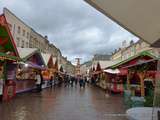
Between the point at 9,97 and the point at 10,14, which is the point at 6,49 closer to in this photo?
the point at 9,97

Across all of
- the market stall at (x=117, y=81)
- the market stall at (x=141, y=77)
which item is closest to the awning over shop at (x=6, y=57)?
the market stall at (x=141, y=77)

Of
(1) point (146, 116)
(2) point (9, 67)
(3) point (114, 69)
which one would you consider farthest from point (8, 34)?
(3) point (114, 69)

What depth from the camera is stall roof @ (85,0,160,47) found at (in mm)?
7059

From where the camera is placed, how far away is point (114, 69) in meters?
35.7

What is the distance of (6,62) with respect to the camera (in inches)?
911

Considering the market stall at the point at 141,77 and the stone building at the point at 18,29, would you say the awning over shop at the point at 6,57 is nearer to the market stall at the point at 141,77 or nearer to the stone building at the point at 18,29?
the market stall at the point at 141,77

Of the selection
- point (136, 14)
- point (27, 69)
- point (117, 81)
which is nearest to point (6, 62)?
point (27, 69)

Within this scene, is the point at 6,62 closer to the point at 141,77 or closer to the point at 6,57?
the point at 6,57

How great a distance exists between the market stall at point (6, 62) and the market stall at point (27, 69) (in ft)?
10.1

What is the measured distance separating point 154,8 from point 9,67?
18.3 meters

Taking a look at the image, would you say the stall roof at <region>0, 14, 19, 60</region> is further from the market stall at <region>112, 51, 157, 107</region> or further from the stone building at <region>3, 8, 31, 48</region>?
the stone building at <region>3, 8, 31, 48</region>

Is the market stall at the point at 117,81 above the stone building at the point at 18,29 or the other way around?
the other way around

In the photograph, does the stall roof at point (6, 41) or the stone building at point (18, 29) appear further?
the stone building at point (18, 29)

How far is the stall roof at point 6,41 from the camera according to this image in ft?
65.2
